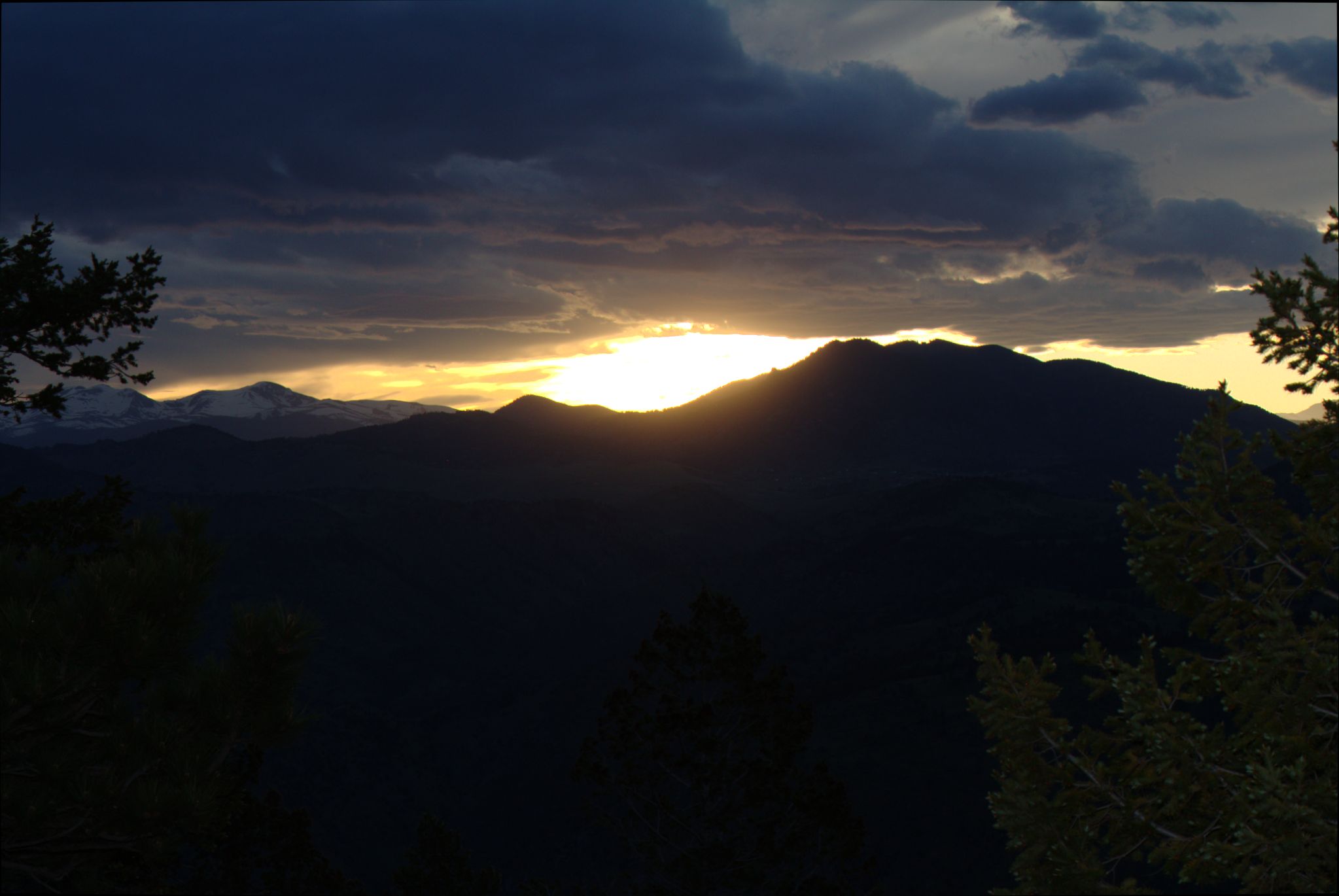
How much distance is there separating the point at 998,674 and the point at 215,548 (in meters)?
11.3

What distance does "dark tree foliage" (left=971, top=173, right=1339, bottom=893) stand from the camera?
11070 millimetres

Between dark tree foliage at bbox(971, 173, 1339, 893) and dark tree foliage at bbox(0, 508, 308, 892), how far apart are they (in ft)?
31.1

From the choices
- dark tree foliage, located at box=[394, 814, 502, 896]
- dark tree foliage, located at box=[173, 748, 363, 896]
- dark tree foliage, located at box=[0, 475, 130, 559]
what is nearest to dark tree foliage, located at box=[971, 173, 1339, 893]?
dark tree foliage, located at box=[0, 475, 130, 559]

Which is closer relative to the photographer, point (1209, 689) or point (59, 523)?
point (1209, 689)

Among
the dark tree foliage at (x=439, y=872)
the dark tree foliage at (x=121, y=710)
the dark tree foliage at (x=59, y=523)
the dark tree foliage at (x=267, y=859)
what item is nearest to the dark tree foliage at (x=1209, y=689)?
the dark tree foliage at (x=121, y=710)

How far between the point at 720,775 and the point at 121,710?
19.6 m

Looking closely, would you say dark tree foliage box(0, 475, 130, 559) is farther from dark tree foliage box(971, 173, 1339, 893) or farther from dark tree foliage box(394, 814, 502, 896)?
dark tree foliage box(394, 814, 502, 896)

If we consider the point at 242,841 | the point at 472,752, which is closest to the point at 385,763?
the point at 472,752

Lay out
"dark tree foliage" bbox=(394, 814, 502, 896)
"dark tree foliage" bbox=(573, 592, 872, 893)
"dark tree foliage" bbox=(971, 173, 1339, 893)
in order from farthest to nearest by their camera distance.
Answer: "dark tree foliage" bbox=(394, 814, 502, 896) → "dark tree foliage" bbox=(573, 592, 872, 893) → "dark tree foliage" bbox=(971, 173, 1339, 893)

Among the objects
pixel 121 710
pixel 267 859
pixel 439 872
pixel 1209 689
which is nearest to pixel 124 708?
pixel 121 710

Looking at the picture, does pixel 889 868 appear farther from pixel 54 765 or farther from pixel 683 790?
pixel 54 765

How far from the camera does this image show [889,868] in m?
119

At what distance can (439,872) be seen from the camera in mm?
39844

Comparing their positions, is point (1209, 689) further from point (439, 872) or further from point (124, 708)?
point (439, 872)
